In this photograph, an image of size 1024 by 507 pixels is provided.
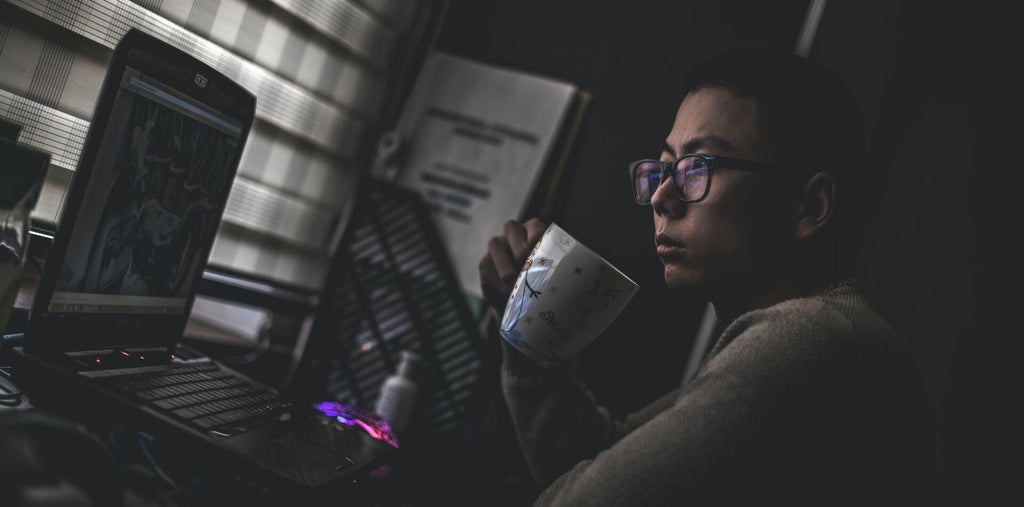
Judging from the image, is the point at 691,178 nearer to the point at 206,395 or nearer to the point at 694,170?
the point at 694,170

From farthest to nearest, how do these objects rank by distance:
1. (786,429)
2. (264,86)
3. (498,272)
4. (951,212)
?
(951,212) → (264,86) → (498,272) → (786,429)

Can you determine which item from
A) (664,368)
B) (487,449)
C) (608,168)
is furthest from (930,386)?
(487,449)

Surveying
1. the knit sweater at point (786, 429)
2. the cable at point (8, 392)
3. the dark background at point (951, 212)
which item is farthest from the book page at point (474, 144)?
the dark background at point (951, 212)

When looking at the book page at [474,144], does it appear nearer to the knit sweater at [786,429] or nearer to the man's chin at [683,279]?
the man's chin at [683,279]

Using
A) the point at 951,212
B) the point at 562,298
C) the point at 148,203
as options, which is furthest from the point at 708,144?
the point at 951,212

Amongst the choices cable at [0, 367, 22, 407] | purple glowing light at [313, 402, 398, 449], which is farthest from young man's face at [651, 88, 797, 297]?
cable at [0, 367, 22, 407]

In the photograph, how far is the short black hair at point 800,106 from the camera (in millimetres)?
818

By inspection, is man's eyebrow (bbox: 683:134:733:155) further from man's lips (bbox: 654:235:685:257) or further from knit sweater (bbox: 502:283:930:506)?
knit sweater (bbox: 502:283:930:506)

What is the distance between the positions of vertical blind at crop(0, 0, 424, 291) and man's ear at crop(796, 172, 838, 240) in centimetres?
97

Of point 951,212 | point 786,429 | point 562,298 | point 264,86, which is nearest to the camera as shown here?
point 786,429

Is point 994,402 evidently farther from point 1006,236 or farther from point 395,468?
point 395,468

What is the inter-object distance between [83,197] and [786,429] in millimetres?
718

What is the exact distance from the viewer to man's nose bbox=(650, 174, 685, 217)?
87cm

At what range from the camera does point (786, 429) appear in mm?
633
